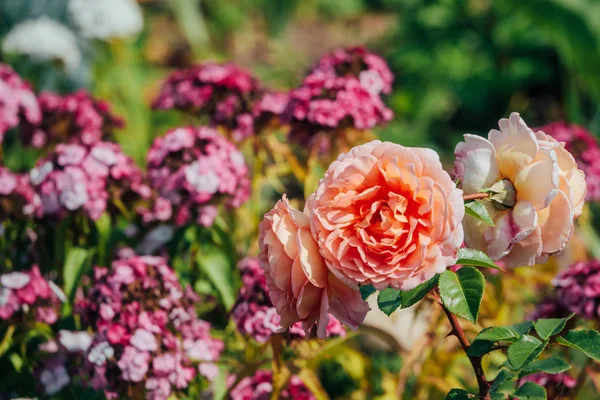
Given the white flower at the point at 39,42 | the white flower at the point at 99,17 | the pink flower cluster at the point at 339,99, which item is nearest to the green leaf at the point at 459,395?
the pink flower cluster at the point at 339,99

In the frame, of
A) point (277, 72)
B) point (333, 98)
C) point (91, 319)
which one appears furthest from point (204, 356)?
point (277, 72)

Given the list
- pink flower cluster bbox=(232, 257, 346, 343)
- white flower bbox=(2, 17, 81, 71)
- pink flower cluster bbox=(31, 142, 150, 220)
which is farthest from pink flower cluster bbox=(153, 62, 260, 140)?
white flower bbox=(2, 17, 81, 71)

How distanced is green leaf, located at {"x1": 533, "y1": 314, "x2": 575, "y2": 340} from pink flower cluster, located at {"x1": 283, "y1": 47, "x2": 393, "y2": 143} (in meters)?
0.77

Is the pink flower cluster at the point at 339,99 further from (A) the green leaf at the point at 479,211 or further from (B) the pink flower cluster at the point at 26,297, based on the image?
(A) the green leaf at the point at 479,211

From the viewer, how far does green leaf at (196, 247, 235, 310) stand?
61.2 inches

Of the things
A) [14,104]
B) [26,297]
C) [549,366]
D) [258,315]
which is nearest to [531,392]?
[549,366]

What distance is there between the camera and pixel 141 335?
A: 122 cm

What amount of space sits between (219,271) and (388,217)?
2.76 ft

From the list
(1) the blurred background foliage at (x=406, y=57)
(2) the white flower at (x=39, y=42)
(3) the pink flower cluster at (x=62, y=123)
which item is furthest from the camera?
(1) the blurred background foliage at (x=406, y=57)

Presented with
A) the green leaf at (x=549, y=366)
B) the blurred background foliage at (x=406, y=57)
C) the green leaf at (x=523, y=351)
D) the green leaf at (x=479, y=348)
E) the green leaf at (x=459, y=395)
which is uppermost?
the green leaf at (x=523, y=351)

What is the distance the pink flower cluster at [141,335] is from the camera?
1.22 m

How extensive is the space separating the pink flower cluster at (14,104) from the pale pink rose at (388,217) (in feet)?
4.43

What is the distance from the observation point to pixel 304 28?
7.10 m

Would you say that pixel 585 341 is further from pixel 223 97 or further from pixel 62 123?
pixel 62 123
